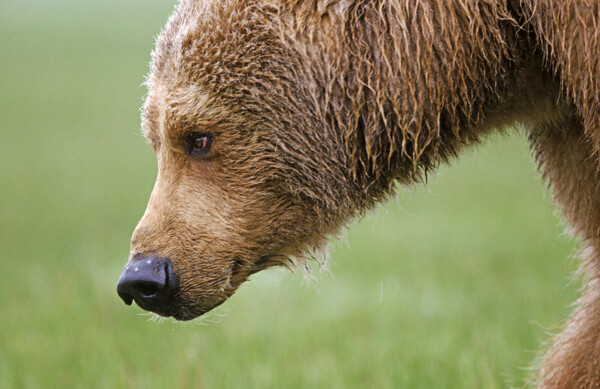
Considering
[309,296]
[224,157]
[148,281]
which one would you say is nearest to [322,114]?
Result: [224,157]

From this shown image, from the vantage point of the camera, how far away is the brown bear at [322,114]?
7.55ft

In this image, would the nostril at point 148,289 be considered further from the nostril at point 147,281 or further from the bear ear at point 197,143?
the bear ear at point 197,143

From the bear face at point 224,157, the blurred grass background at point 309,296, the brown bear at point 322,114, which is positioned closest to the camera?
the brown bear at point 322,114

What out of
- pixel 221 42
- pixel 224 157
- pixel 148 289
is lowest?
pixel 148 289

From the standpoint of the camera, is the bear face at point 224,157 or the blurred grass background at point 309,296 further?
the blurred grass background at point 309,296

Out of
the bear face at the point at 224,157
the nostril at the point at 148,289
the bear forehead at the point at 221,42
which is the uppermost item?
the bear forehead at the point at 221,42

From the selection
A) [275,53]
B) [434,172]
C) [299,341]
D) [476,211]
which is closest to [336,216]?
[434,172]

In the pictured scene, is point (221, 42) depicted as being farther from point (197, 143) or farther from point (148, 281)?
point (148, 281)

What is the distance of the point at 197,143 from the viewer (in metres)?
2.52

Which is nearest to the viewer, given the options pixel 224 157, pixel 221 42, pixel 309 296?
pixel 221 42

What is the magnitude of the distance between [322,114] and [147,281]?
768 mm

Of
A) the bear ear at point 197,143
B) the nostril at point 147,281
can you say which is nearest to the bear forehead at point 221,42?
the bear ear at point 197,143

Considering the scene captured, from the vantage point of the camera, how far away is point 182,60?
2467mm

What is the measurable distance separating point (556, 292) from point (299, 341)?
83.8 inches
